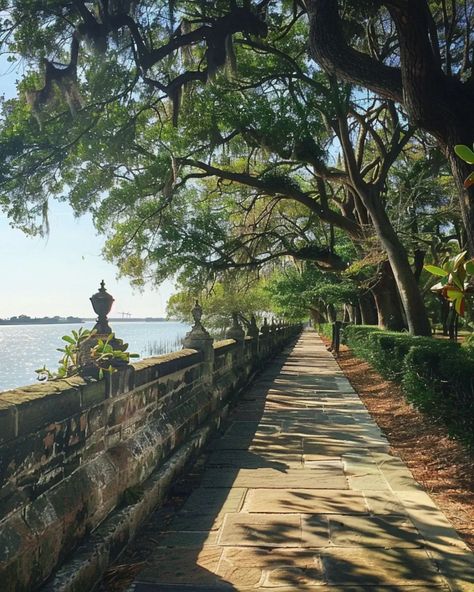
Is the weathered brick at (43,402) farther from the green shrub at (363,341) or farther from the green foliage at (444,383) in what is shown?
the green shrub at (363,341)

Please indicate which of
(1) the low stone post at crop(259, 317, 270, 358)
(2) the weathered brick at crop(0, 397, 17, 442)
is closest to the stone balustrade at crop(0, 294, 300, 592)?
(2) the weathered brick at crop(0, 397, 17, 442)

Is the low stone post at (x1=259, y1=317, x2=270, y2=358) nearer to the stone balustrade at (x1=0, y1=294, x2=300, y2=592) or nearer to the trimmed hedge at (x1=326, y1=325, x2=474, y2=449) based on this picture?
the trimmed hedge at (x1=326, y1=325, x2=474, y2=449)

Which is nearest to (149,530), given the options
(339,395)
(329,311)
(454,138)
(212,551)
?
(212,551)

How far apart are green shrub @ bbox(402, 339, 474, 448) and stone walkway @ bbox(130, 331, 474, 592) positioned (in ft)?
2.69

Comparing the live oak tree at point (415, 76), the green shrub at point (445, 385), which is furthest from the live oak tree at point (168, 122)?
the green shrub at point (445, 385)

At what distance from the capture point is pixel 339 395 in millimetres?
12992

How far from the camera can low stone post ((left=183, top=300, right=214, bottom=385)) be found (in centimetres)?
846

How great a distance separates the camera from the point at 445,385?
7.02 metres

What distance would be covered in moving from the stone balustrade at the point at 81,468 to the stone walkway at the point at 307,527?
0.39 meters

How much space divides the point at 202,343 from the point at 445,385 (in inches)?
140

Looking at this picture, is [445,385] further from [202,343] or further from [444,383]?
[202,343]

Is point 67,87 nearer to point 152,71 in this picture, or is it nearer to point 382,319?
point 152,71

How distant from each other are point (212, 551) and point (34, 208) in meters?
11.3

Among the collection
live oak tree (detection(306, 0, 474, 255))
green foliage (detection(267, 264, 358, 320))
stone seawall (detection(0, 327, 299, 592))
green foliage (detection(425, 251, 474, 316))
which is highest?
live oak tree (detection(306, 0, 474, 255))
